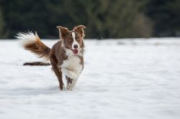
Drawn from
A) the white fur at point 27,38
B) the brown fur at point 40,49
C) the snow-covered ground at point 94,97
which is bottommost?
the snow-covered ground at point 94,97

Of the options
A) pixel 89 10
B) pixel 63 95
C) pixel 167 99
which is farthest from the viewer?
pixel 89 10

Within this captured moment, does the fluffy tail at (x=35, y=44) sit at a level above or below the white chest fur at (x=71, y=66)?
above

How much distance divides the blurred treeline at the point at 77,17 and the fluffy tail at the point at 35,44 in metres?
27.6

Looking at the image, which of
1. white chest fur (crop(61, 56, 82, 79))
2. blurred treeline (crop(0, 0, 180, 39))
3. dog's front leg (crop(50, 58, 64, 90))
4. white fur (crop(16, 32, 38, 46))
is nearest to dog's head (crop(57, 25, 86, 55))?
white chest fur (crop(61, 56, 82, 79))

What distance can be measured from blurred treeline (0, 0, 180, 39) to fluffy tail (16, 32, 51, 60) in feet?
90.4

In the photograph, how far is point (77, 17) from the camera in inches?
1484

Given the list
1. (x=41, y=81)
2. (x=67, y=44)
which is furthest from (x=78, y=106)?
(x=41, y=81)

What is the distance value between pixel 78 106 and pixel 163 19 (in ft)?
125

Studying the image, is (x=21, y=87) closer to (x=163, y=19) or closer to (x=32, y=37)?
(x=32, y=37)

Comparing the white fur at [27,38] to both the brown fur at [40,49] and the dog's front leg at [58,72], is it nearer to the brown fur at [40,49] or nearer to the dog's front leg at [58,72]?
the brown fur at [40,49]

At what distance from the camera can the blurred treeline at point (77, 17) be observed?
36.5m

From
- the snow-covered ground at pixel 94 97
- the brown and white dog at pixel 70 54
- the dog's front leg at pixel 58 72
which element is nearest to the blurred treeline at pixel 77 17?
the snow-covered ground at pixel 94 97

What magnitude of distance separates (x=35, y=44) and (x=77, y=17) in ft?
97.6

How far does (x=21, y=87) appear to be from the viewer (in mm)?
6941
